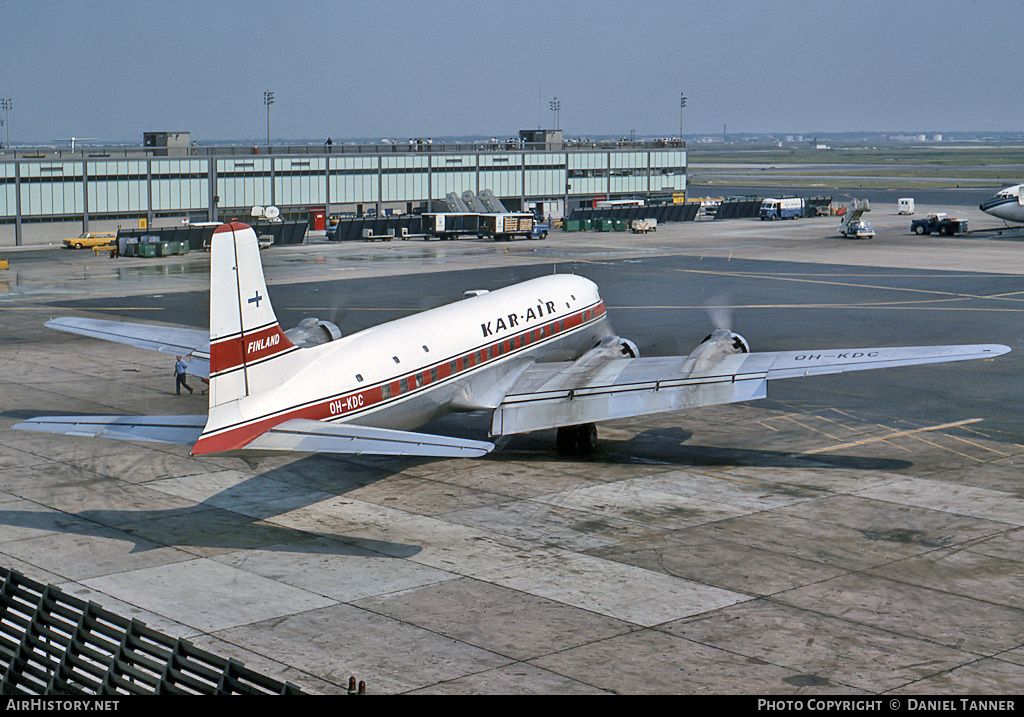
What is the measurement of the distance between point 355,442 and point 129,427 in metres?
4.79

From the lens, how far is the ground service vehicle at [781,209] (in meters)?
131

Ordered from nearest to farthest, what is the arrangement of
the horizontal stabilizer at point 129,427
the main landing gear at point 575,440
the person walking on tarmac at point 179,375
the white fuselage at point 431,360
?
the horizontal stabilizer at point 129,427
the white fuselage at point 431,360
the main landing gear at point 575,440
the person walking on tarmac at point 179,375

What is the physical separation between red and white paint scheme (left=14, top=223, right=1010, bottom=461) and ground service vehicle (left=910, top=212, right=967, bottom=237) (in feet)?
258

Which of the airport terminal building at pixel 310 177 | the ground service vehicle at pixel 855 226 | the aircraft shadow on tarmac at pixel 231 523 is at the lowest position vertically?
the aircraft shadow on tarmac at pixel 231 523

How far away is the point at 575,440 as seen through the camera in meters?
31.5

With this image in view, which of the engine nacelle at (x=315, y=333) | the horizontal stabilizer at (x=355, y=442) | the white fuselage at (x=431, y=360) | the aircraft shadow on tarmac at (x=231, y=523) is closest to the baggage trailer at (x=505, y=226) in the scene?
the white fuselage at (x=431, y=360)

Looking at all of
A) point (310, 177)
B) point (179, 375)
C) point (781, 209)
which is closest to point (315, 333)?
point (179, 375)

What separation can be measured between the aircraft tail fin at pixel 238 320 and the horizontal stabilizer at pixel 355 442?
47.4 inches

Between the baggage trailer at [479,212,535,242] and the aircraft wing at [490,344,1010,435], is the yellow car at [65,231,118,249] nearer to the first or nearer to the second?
the baggage trailer at [479,212,535,242]

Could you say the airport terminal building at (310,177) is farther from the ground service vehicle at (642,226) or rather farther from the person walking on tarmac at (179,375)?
the person walking on tarmac at (179,375)

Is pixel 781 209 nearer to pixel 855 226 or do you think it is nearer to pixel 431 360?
pixel 855 226

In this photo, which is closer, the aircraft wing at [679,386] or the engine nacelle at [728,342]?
the aircraft wing at [679,386]

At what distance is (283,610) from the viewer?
63.7ft

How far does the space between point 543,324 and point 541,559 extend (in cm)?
1311
